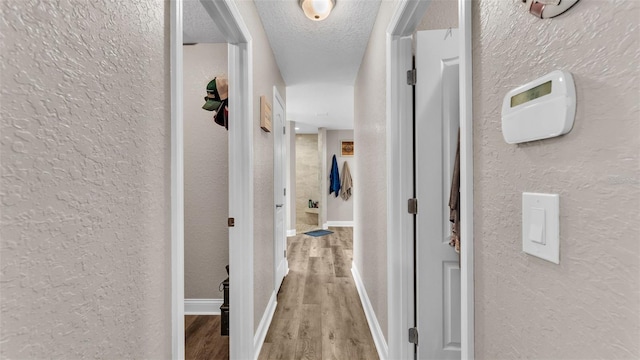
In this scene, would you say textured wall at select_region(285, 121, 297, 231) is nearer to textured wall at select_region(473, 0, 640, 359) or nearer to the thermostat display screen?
textured wall at select_region(473, 0, 640, 359)

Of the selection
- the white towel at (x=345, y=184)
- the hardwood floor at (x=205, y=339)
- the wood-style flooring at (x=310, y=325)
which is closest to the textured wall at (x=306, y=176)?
the white towel at (x=345, y=184)

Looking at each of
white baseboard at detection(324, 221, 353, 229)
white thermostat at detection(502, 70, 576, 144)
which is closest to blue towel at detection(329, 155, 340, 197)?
white baseboard at detection(324, 221, 353, 229)

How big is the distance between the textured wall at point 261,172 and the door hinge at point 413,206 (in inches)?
39.0

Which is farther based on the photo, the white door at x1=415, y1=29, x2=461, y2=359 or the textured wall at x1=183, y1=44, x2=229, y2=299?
the textured wall at x1=183, y1=44, x2=229, y2=299

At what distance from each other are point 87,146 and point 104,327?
0.36 meters

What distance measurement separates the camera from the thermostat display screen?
1.90 ft

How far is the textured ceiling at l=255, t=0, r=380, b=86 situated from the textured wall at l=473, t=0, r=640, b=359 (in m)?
1.70

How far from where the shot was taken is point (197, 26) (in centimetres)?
247

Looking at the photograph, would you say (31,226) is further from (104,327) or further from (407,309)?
(407,309)

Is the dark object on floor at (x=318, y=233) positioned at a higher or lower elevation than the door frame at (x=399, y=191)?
lower

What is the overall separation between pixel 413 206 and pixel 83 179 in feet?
4.94

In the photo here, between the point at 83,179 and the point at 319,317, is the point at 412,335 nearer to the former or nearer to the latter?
the point at 319,317

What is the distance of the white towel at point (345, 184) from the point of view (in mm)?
7551

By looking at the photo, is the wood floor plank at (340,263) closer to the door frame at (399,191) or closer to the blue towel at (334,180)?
the door frame at (399,191)
